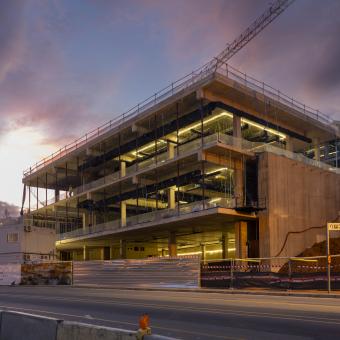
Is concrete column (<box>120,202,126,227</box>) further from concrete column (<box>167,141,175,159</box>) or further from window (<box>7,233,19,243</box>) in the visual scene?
window (<box>7,233,19,243</box>)

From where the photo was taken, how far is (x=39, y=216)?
80.6 meters

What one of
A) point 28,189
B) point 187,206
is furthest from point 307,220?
point 28,189

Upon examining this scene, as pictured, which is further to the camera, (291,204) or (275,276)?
(291,204)

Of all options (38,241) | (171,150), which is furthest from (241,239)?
(38,241)

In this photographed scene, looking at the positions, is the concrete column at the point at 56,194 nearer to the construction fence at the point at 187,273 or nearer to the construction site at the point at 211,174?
the construction site at the point at 211,174

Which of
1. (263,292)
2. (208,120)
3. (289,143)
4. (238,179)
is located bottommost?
(263,292)

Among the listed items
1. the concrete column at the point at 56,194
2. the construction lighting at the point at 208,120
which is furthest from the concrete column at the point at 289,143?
the concrete column at the point at 56,194

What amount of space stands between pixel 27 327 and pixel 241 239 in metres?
40.4

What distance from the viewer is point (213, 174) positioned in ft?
183

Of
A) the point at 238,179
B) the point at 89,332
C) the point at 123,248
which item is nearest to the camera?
the point at 89,332

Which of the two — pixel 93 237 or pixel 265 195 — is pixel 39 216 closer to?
pixel 93 237

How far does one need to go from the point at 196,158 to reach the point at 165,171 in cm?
729

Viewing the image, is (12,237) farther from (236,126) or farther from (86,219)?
(236,126)

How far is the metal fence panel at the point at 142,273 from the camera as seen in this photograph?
108ft
